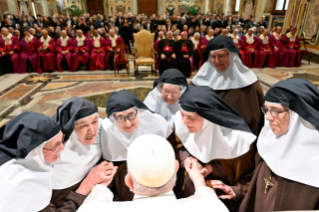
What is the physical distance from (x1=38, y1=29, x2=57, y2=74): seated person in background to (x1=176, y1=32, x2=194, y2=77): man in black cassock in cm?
501

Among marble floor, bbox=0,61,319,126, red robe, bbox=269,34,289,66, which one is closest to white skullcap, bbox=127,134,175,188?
marble floor, bbox=0,61,319,126

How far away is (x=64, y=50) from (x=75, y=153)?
296 inches

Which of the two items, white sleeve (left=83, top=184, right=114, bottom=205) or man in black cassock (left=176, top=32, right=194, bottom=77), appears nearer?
white sleeve (left=83, top=184, right=114, bottom=205)

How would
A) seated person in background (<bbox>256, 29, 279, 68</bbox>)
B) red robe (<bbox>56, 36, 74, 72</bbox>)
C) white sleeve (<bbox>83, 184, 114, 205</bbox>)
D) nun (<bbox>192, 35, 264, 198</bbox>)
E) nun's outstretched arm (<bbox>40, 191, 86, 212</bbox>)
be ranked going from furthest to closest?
seated person in background (<bbox>256, 29, 279, 68</bbox>), red robe (<bbox>56, 36, 74, 72</bbox>), nun (<bbox>192, 35, 264, 198</bbox>), nun's outstretched arm (<bbox>40, 191, 86, 212</bbox>), white sleeve (<bbox>83, 184, 114, 205</bbox>)

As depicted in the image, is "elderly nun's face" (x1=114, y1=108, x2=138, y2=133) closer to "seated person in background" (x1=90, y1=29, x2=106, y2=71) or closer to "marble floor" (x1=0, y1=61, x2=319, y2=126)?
"marble floor" (x1=0, y1=61, x2=319, y2=126)

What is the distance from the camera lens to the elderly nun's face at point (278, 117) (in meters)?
1.25

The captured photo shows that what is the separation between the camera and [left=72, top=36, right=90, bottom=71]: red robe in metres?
7.86

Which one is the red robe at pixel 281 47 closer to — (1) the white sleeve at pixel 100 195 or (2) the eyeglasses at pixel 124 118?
(2) the eyeglasses at pixel 124 118

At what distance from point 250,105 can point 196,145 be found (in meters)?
1.08

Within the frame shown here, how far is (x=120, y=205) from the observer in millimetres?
953

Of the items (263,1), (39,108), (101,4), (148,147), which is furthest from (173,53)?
(101,4)

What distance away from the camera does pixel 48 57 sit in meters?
7.66

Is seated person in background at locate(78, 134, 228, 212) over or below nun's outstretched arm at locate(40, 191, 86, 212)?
over

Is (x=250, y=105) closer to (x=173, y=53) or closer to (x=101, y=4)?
(x=173, y=53)
